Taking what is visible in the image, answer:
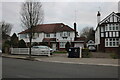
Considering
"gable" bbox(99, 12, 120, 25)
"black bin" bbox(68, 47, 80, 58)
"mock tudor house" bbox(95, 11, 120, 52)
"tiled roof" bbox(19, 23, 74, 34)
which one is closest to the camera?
"black bin" bbox(68, 47, 80, 58)

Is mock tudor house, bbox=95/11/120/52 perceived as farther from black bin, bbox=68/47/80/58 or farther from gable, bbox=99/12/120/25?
black bin, bbox=68/47/80/58

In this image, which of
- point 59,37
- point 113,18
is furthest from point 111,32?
point 59,37

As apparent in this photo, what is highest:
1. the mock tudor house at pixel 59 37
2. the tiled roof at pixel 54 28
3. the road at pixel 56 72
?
the tiled roof at pixel 54 28

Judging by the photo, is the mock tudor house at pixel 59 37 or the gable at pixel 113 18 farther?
the mock tudor house at pixel 59 37

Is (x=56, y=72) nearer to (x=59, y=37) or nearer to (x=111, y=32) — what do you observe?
(x=111, y=32)

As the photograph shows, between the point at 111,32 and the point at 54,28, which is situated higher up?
the point at 54,28

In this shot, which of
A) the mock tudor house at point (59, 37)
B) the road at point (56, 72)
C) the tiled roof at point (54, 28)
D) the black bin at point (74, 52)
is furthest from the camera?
the tiled roof at point (54, 28)

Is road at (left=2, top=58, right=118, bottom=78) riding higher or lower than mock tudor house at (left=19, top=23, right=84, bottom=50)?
lower

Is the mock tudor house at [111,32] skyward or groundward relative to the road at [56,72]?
skyward

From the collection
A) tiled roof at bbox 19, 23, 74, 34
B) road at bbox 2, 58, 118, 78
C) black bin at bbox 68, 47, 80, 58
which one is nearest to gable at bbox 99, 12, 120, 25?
tiled roof at bbox 19, 23, 74, 34

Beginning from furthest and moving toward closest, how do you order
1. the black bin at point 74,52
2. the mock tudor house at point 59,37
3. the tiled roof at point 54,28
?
the tiled roof at point 54,28 < the mock tudor house at point 59,37 < the black bin at point 74,52

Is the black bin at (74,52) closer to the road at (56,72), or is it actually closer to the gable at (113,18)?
the road at (56,72)

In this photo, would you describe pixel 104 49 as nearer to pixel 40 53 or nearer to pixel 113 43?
pixel 113 43

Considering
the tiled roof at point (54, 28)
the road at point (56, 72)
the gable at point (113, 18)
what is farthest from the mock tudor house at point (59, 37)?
the road at point (56, 72)
